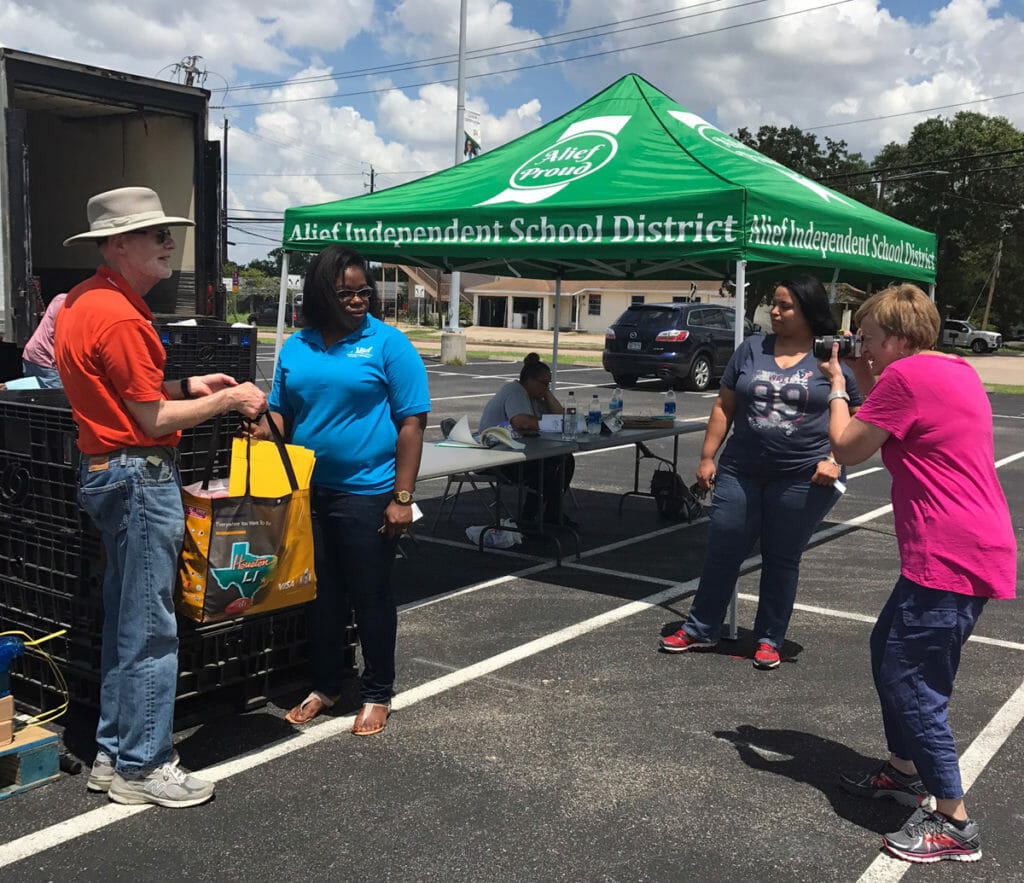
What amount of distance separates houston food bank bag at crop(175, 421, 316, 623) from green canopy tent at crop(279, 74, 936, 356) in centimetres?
292

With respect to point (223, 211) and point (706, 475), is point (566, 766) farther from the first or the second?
point (223, 211)

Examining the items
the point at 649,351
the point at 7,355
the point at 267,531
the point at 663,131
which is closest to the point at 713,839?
the point at 267,531

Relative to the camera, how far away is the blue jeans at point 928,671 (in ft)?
9.95

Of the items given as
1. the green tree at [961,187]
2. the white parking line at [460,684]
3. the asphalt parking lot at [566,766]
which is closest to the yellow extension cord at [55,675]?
the asphalt parking lot at [566,766]

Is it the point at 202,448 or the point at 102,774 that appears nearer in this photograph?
the point at 102,774

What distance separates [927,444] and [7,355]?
6.90 meters

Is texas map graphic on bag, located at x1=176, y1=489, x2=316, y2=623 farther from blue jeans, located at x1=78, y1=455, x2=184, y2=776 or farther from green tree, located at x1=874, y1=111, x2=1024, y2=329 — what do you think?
green tree, located at x1=874, y1=111, x2=1024, y2=329

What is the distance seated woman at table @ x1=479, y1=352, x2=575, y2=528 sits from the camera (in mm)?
7160

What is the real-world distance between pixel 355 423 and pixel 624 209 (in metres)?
2.65

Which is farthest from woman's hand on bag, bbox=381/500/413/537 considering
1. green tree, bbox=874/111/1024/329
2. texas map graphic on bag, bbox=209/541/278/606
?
green tree, bbox=874/111/1024/329

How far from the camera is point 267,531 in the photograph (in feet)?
11.0

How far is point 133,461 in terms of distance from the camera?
305cm

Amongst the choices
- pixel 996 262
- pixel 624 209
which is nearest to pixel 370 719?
pixel 624 209

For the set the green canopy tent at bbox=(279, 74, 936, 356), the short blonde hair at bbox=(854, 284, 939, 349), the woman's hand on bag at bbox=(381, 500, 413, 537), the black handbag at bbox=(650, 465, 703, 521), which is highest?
the green canopy tent at bbox=(279, 74, 936, 356)
